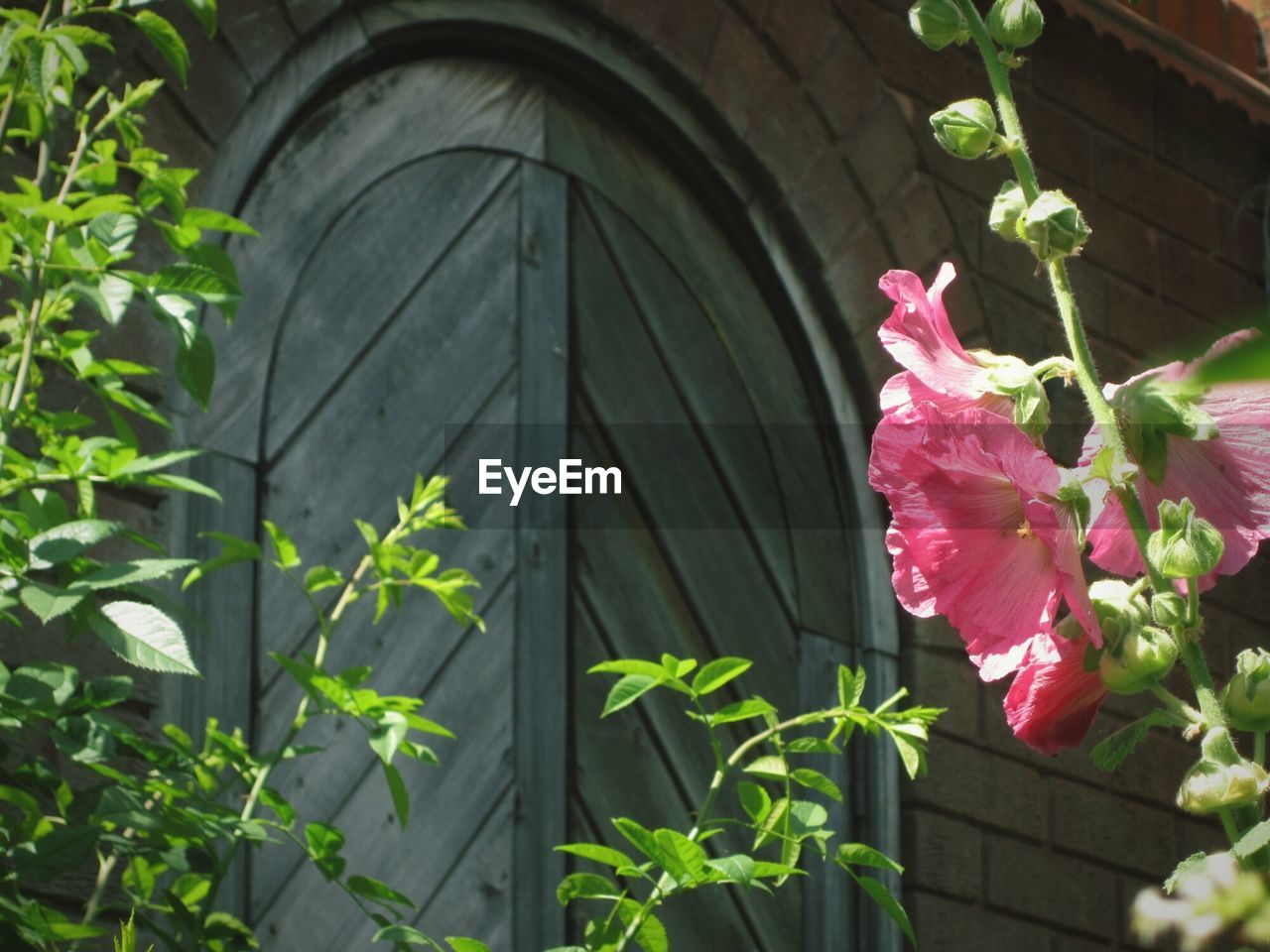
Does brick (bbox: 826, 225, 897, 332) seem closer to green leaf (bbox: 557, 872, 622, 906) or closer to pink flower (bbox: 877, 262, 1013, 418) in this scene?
green leaf (bbox: 557, 872, 622, 906)

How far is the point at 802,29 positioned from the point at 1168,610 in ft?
9.65

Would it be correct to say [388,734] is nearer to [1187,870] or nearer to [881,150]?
[1187,870]

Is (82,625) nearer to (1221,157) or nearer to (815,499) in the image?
(815,499)

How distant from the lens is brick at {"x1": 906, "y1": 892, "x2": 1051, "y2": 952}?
3.16 m

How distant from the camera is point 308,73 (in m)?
2.64

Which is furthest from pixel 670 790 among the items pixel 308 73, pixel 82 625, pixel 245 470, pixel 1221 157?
pixel 1221 157

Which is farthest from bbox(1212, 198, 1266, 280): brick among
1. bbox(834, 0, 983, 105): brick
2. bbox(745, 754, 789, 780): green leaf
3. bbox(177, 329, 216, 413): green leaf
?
bbox(177, 329, 216, 413): green leaf

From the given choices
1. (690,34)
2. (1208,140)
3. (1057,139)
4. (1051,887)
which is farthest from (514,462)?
(1208,140)

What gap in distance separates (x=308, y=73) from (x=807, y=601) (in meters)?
1.35

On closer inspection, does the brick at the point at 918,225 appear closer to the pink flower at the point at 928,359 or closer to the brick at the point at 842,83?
the brick at the point at 842,83

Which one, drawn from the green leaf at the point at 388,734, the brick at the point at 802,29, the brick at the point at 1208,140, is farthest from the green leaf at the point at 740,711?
the brick at the point at 1208,140

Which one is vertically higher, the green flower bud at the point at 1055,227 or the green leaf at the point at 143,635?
the green leaf at the point at 143,635

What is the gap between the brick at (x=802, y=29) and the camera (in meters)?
3.36

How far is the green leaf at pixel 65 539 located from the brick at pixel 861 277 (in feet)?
7.14
